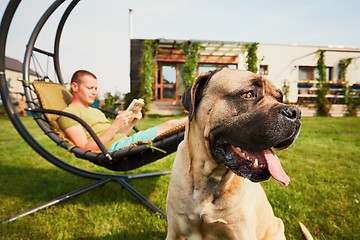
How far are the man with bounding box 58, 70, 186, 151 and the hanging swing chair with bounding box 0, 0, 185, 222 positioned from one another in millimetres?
152

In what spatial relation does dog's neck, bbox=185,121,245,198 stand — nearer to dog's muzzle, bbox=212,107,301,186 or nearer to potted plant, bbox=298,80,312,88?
dog's muzzle, bbox=212,107,301,186

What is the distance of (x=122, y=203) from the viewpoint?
312cm

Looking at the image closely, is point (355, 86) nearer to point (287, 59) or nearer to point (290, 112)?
point (287, 59)

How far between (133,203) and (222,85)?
2.04 m

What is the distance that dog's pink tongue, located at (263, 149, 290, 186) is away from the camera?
145 centimetres

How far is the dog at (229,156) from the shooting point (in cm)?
143

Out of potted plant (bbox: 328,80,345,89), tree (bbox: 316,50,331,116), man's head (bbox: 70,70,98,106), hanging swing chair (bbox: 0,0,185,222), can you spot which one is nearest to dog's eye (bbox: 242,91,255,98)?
hanging swing chair (bbox: 0,0,185,222)

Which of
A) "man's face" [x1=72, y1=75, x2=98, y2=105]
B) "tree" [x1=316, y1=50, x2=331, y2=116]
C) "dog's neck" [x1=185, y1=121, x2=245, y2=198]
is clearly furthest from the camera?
"tree" [x1=316, y1=50, x2=331, y2=116]

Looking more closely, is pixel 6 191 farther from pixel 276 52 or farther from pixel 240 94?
pixel 276 52

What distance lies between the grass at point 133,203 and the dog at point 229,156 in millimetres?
874

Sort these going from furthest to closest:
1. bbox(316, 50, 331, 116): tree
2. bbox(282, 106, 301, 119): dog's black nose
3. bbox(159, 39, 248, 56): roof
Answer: bbox(316, 50, 331, 116): tree
bbox(159, 39, 248, 56): roof
bbox(282, 106, 301, 119): dog's black nose

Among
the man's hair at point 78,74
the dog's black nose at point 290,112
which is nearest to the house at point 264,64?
the man's hair at point 78,74

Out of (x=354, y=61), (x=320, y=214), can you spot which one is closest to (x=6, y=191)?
(x=320, y=214)

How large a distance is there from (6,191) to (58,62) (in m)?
1.94
